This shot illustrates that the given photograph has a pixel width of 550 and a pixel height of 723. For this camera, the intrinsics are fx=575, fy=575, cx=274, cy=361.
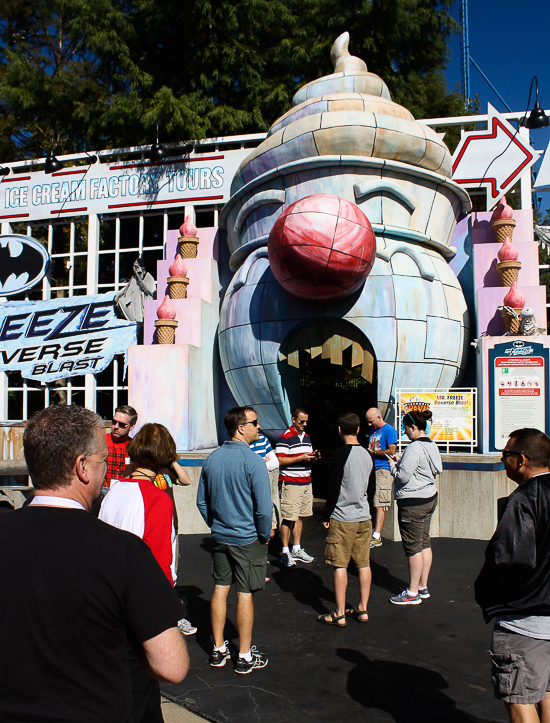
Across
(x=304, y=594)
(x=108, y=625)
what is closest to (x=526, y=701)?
(x=108, y=625)

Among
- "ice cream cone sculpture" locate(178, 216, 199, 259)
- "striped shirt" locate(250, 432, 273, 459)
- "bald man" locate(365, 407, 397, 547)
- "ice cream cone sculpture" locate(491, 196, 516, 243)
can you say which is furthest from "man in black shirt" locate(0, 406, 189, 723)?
"ice cream cone sculpture" locate(491, 196, 516, 243)

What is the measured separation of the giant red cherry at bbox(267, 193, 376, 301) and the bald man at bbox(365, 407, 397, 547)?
1.68 m

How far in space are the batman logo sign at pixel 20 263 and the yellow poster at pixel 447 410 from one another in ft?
28.9

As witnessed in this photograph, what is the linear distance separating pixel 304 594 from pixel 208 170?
9468 mm

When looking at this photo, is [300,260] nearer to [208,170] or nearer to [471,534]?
[471,534]

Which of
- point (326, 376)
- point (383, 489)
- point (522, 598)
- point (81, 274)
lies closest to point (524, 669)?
point (522, 598)

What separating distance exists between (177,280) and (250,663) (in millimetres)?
6334

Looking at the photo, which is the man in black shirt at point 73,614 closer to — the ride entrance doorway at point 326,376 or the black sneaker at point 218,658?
the black sneaker at point 218,658

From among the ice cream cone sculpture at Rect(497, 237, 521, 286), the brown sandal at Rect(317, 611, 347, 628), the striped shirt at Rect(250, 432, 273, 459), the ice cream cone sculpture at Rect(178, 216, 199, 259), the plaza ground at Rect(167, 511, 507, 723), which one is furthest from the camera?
the ice cream cone sculpture at Rect(178, 216, 199, 259)

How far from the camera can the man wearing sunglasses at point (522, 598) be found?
2.49m

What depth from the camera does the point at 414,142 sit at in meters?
8.12

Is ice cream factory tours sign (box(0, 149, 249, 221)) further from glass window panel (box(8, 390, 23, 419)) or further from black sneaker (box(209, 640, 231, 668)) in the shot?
black sneaker (box(209, 640, 231, 668))

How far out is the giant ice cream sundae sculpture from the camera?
7102mm

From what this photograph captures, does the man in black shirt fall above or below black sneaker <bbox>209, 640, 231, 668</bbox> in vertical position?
above
